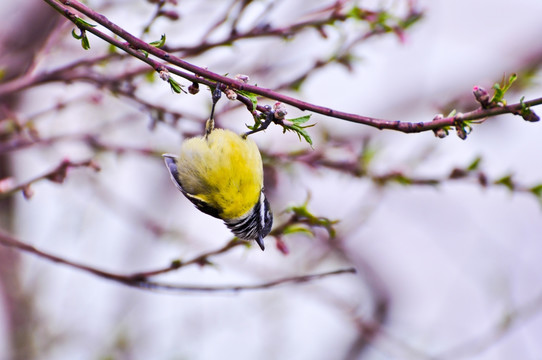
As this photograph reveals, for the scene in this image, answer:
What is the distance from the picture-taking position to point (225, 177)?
8.75 ft

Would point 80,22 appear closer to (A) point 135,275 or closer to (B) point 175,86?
(B) point 175,86

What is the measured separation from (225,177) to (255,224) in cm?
29

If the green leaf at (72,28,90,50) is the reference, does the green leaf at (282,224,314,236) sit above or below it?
below

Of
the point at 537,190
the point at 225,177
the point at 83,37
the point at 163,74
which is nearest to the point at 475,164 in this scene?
the point at 537,190

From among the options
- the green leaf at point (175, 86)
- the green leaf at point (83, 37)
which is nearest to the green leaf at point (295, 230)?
the green leaf at point (175, 86)

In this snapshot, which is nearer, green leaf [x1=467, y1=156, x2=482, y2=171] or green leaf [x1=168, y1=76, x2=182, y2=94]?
green leaf [x1=168, y1=76, x2=182, y2=94]

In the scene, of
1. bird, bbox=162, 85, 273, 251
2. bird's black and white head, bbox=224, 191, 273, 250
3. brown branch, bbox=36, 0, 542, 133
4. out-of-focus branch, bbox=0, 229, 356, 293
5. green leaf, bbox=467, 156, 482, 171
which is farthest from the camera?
bird, bbox=162, 85, 273, 251

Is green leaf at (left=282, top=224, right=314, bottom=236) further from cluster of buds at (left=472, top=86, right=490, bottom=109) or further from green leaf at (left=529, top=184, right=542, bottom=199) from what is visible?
green leaf at (left=529, top=184, right=542, bottom=199)

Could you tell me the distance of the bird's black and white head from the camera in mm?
2420

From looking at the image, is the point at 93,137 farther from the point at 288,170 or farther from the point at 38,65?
the point at 288,170

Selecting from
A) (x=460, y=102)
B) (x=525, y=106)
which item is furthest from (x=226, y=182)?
(x=525, y=106)

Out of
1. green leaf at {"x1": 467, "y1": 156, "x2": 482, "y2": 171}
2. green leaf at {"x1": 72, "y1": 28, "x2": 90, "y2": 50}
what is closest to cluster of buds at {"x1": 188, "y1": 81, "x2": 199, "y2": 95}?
green leaf at {"x1": 72, "y1": 28, "x2": 90, "y2": 50}

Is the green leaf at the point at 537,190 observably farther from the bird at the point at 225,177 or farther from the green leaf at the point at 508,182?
the bird at the point at 225,177

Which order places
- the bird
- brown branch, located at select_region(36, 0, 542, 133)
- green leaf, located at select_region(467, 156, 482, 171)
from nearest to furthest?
1. brown branch, located at select_region(36, 0, 542, 133)
2. green leaf, located at select_region(467, 156, 482, 171)
3. the bird
